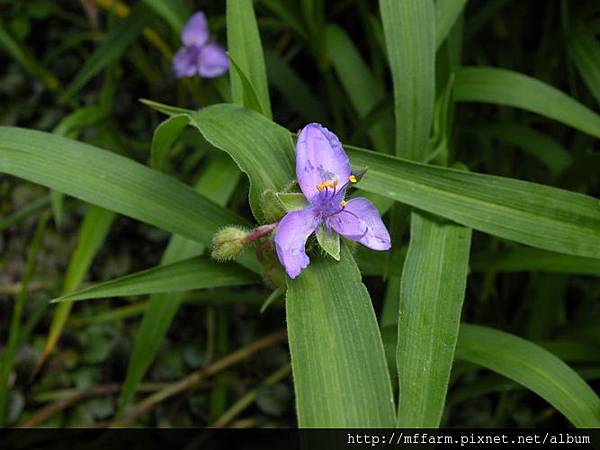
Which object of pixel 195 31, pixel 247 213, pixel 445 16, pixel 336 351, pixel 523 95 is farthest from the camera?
pixel 247 213

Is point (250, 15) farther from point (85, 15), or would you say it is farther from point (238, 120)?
point (85, 15)

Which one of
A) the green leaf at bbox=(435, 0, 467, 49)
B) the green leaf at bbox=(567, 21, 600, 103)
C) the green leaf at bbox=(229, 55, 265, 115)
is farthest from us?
the green leaf at bbox=(567, 21, 600, 103)

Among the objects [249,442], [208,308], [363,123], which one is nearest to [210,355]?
[208,308]

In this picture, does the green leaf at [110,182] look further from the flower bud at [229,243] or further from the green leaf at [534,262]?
the green leaf at [534,262]

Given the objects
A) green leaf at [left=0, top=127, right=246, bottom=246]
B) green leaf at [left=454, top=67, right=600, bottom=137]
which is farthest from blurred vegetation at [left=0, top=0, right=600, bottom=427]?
green leaf at [left=0, top=127, right=246, bottom=246]

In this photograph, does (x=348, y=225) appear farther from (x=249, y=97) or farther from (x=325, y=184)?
(x=249, y=97)

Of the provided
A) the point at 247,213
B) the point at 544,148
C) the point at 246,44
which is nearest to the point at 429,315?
the point at 246,44

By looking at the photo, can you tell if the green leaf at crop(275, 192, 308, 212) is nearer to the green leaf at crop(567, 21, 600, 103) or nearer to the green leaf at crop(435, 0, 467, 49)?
the green leaf at crop(435, 0, 467, 49)

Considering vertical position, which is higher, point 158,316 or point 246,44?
point 246,44
